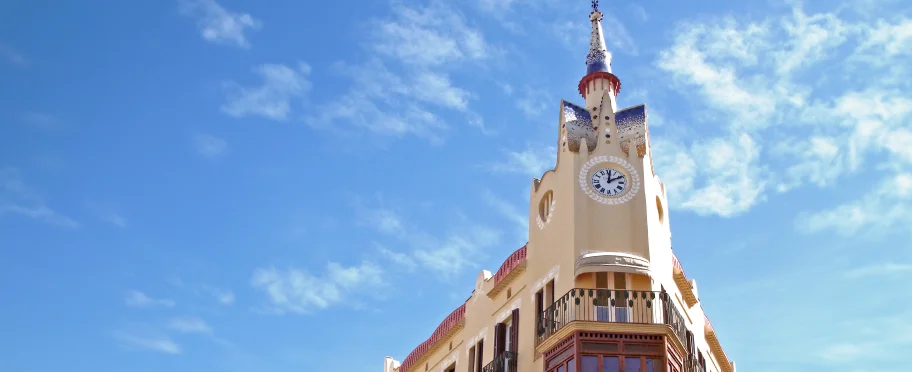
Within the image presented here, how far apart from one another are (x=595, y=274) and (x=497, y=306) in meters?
5.26

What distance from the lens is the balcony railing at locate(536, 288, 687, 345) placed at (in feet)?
96.5

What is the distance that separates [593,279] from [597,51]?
424 inches

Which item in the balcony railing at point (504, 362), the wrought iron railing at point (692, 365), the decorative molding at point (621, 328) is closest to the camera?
the decorative molding at point (621, 328)

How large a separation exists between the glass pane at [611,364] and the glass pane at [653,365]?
826mm

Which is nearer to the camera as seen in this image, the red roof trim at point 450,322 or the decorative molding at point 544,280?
the decorative molding at point 544,280

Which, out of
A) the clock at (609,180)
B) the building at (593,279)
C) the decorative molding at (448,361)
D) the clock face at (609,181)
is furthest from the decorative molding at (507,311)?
the clock face at (609,181)

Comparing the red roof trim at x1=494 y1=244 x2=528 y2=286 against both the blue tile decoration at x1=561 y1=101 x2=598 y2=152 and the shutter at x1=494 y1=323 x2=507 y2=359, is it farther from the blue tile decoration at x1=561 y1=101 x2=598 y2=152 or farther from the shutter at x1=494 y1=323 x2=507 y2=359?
the blue tile decoration at x1=561 y1=101 x2=598 y2=152

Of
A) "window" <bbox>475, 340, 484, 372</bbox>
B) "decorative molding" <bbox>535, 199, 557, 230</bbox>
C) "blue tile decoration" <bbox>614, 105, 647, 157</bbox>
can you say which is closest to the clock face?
"blue tile decoration" <bbox>614, 105, 647, 157</bbox>

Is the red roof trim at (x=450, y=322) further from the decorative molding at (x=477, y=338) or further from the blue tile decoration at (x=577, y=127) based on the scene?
the blue tile decoration at (x=577, y=127)

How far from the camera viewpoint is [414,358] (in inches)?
1622

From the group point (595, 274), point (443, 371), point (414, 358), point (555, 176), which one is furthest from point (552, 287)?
point (414, 358)

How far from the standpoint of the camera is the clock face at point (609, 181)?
32469mm

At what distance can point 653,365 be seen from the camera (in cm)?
2847

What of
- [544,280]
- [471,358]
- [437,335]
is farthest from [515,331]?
[437,335]
